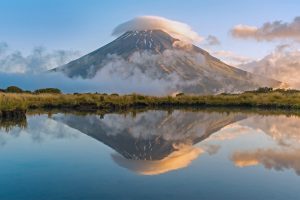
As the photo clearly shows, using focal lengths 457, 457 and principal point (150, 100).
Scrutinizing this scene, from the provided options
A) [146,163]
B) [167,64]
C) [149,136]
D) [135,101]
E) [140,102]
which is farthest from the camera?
[167,64]

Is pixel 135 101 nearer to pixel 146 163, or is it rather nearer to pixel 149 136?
pixel 149 136

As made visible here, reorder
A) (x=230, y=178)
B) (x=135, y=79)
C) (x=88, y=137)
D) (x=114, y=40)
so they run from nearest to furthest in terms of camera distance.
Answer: (x=230, y=178) < (x=88, y=137) < (x=135, y=79) < (x=114, y=40)

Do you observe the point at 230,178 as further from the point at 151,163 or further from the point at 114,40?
the point at 114,40

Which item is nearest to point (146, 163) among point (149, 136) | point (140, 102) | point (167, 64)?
point (149, 136)

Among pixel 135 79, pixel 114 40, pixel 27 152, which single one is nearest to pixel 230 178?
pixel 27 152

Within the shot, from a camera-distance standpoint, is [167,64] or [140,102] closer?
[140,102]

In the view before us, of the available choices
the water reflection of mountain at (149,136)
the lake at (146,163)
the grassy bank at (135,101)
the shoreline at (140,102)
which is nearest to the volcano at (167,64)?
the grassy bank at (135,101)

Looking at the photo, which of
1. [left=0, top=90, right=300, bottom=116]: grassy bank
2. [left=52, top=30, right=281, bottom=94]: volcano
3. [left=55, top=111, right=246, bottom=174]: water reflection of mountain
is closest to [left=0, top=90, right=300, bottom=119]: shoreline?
[left=0, top=90, right=300, bottom=116]: grassy bank
